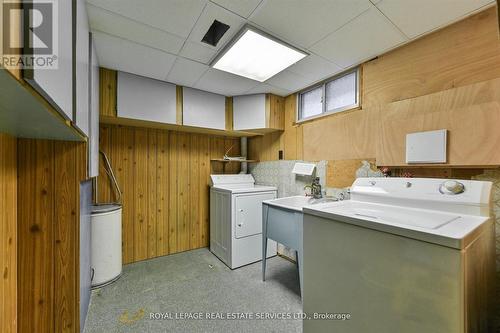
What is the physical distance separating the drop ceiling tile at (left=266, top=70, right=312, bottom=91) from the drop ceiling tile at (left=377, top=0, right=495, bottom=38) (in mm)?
972

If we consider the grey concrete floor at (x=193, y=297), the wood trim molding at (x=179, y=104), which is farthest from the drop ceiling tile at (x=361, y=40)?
the grey concrete floor at (x=193, y=297)

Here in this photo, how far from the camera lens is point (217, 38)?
63.6 inches

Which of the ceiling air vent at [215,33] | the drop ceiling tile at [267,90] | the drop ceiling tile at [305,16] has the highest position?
the ceiling air vent at [215,33]

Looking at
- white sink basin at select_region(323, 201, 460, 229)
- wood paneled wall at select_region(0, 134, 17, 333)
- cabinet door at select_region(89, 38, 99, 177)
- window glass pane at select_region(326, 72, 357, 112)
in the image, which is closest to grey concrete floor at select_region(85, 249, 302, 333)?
wood paneled wall at select_region(0, 134, 17, 333)

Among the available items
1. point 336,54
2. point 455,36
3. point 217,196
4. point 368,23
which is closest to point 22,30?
point 368,23

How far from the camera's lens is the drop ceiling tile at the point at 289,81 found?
220cm

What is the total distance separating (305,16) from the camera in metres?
1.36

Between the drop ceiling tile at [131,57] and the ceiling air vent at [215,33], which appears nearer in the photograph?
the ceiling air vent at [215,33]

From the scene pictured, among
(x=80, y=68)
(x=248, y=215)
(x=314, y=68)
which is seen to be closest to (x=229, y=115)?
(x=314, y=68)

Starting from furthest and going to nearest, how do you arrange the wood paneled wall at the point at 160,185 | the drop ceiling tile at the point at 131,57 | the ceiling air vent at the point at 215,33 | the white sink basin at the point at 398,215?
the wood paneled wall at the point at 160,185 → the drop ceiling tile at the point at 131,57 → the ceiling air vent at the point at 215,33 → the white sink basin at the point at 398,215

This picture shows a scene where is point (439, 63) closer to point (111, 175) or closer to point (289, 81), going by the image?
point (289, 81)

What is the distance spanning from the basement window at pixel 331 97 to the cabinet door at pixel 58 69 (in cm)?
216

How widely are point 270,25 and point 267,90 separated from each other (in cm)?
117

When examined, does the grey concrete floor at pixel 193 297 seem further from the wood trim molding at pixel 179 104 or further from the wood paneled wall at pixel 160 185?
the wood trim molding at pixel 179 104
